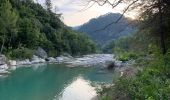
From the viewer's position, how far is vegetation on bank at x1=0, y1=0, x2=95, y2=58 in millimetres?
64287

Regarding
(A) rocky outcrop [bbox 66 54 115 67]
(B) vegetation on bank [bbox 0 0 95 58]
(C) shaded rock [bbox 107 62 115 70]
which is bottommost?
(C) shaded rock [bbox 107 62 115 70]

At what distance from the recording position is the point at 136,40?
11625 millimetres

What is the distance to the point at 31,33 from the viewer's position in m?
72.4

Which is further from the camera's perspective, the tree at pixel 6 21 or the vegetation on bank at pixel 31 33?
the vegetation on bank at pixel 31 33

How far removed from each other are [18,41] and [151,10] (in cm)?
6384

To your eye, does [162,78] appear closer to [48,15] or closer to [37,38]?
[37,38]

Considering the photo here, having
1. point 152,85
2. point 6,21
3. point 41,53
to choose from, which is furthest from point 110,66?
point 152,85

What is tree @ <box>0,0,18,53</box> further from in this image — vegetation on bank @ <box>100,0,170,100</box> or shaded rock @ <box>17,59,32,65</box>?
vegetation on bank @ <box>100,0,170,100</box>

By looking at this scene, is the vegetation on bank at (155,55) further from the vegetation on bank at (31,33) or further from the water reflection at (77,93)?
the vegetation on bank at (31,33)

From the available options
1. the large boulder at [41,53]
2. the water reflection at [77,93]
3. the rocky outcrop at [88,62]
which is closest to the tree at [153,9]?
the water reflection at [77,93]

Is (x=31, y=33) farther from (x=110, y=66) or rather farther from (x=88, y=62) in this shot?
(x=110, y=66)

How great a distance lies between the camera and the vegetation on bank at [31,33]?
211 feet

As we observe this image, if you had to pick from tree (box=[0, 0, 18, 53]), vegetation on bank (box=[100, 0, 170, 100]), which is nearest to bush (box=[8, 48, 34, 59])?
tree (box=[0, 0, 18, 53])

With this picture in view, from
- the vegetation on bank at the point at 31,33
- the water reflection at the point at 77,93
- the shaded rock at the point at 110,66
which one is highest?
the vegetation on bank at the point at 31,33
